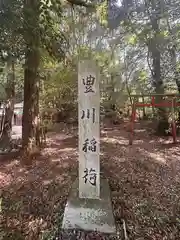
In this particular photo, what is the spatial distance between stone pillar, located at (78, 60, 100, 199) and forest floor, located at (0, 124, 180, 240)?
404 millimetres

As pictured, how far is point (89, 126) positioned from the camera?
2.87 m

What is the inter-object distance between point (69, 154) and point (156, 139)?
110 inches

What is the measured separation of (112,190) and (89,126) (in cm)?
115

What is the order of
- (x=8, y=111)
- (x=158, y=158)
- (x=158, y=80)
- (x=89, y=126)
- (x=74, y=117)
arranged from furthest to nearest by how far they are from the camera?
(x=74, y=117) → (x=158, y=80) → (x=8, y=111) → (x=158, y=158) → (x=89, y=126)

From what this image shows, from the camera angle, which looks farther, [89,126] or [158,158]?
[158,158]

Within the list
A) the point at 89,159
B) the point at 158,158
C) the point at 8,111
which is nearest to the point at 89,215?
the point at 89,159

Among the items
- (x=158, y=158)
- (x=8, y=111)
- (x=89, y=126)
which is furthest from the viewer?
(x=8, y=111)

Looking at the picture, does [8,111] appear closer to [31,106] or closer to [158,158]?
[31,106]

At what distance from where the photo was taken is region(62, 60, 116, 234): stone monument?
2643 millimetres

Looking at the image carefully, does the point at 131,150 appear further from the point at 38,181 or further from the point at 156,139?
the point at 38,181

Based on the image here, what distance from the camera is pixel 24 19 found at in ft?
10.6

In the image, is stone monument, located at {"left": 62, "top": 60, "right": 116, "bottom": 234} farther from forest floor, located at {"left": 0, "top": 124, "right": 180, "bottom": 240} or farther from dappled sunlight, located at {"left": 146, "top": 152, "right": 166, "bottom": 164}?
dappled sunlight, located at {"left": 146, "top": 152, "right": 166, "bottom": 164}

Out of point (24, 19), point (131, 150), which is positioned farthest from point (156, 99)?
point (24, 19)

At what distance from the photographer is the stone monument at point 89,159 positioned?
264cm
